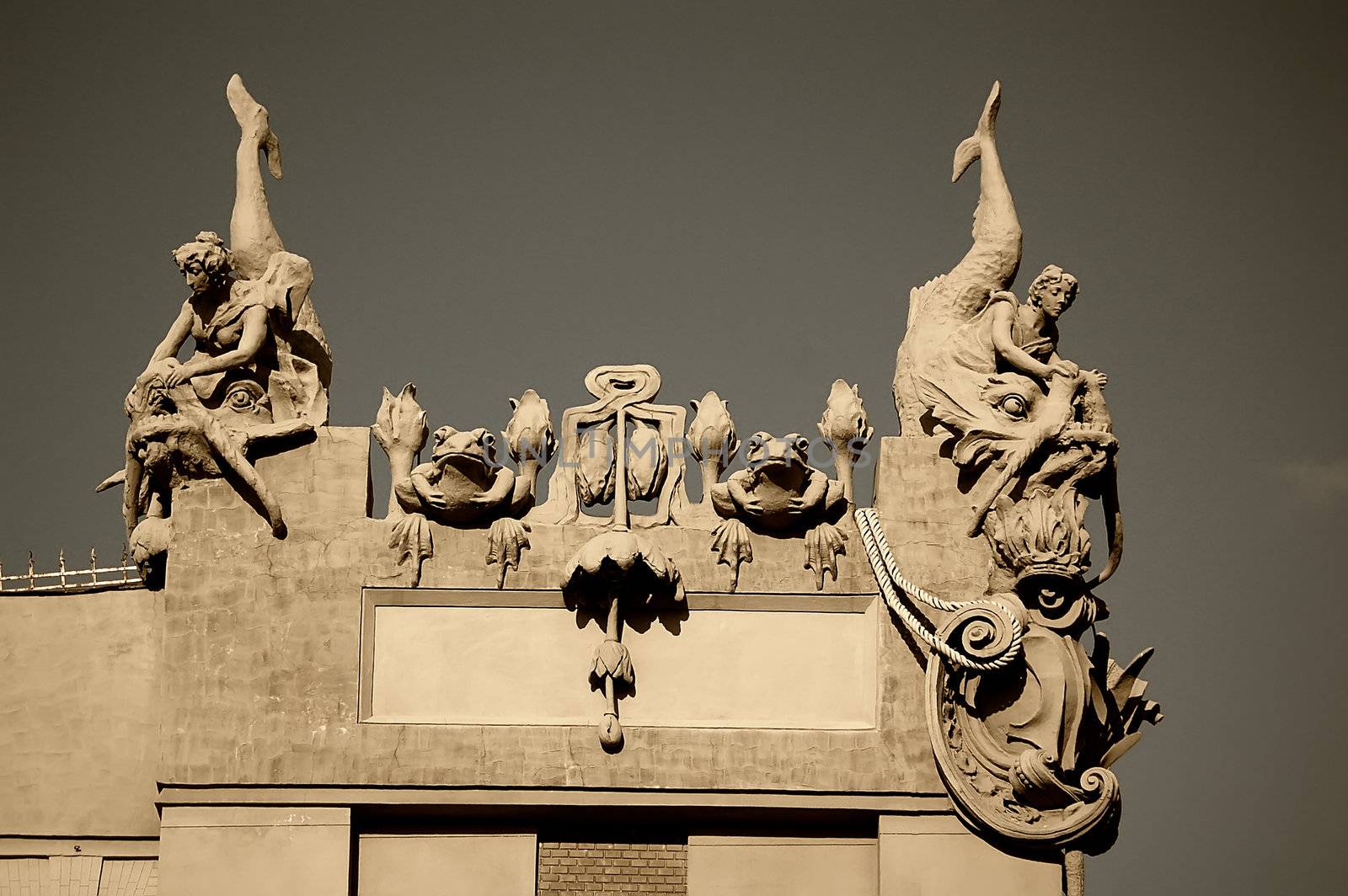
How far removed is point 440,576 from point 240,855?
8.88 ft

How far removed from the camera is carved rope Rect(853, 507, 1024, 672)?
26.0 meters

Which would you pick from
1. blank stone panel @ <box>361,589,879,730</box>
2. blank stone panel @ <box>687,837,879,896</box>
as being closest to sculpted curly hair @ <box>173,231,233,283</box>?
blank stone panel @ <box>361,589,879,730</box>

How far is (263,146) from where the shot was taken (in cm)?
2862

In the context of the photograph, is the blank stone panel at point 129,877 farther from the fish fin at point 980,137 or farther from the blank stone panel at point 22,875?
the fish fin at point 980,137

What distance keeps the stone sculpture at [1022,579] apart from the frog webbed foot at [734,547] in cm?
94

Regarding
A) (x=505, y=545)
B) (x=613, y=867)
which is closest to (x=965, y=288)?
(x=505, y=545)

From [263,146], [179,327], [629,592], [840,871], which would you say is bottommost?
[840,871]

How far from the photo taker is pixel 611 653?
26.5m

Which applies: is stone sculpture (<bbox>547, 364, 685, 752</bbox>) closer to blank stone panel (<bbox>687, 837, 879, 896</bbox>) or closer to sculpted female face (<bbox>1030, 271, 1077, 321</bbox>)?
blank stone panel (<bbox>687, 837, 879, 896</bbox>)

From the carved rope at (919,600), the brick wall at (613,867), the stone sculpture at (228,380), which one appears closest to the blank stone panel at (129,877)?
the stone sculpture at (228,380)

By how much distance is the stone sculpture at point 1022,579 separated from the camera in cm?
2612

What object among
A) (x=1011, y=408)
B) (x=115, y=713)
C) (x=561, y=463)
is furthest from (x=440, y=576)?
(x=1011, y=408)

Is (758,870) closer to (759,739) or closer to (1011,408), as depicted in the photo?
(759,739)

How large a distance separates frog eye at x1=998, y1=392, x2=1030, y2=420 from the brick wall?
14.3 feet
